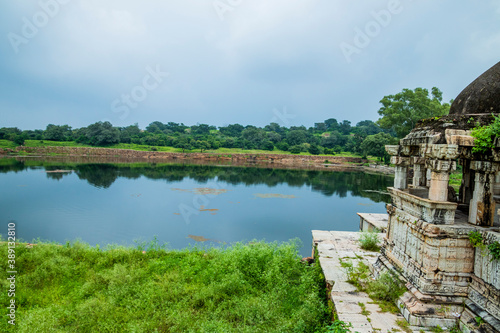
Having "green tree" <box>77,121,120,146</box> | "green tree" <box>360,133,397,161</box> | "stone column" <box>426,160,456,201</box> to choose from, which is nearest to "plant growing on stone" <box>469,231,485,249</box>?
"stone column" <box>426,160,456,201</box>

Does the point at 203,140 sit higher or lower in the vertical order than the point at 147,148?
higher

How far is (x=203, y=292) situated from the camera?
5.87 m

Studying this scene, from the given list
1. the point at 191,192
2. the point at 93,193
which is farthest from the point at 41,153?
the point at 191,192

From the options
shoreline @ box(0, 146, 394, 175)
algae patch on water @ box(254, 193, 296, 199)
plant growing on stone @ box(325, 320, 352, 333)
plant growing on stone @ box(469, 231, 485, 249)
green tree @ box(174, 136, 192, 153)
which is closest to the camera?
plant growing on stone @ box(325, 320, 352, 333)

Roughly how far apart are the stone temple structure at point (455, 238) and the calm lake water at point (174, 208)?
245 inches

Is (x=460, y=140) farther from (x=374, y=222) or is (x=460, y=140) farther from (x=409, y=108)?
(x=409, y=108)

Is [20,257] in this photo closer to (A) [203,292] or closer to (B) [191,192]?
(A) [203,292]

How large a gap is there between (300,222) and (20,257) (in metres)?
11.1

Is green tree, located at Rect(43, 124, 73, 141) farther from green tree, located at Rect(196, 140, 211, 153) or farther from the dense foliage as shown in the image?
green tree, located at Rect(196, 140, 211, 153)

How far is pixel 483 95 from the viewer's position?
16.0ft

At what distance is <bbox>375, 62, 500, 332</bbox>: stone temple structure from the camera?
4.23m

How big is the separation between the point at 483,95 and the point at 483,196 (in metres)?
1.59

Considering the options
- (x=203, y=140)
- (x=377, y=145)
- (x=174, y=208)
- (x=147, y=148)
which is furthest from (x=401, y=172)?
(x=203, y=140)

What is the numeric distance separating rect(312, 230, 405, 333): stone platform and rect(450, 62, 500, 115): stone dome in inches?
131
